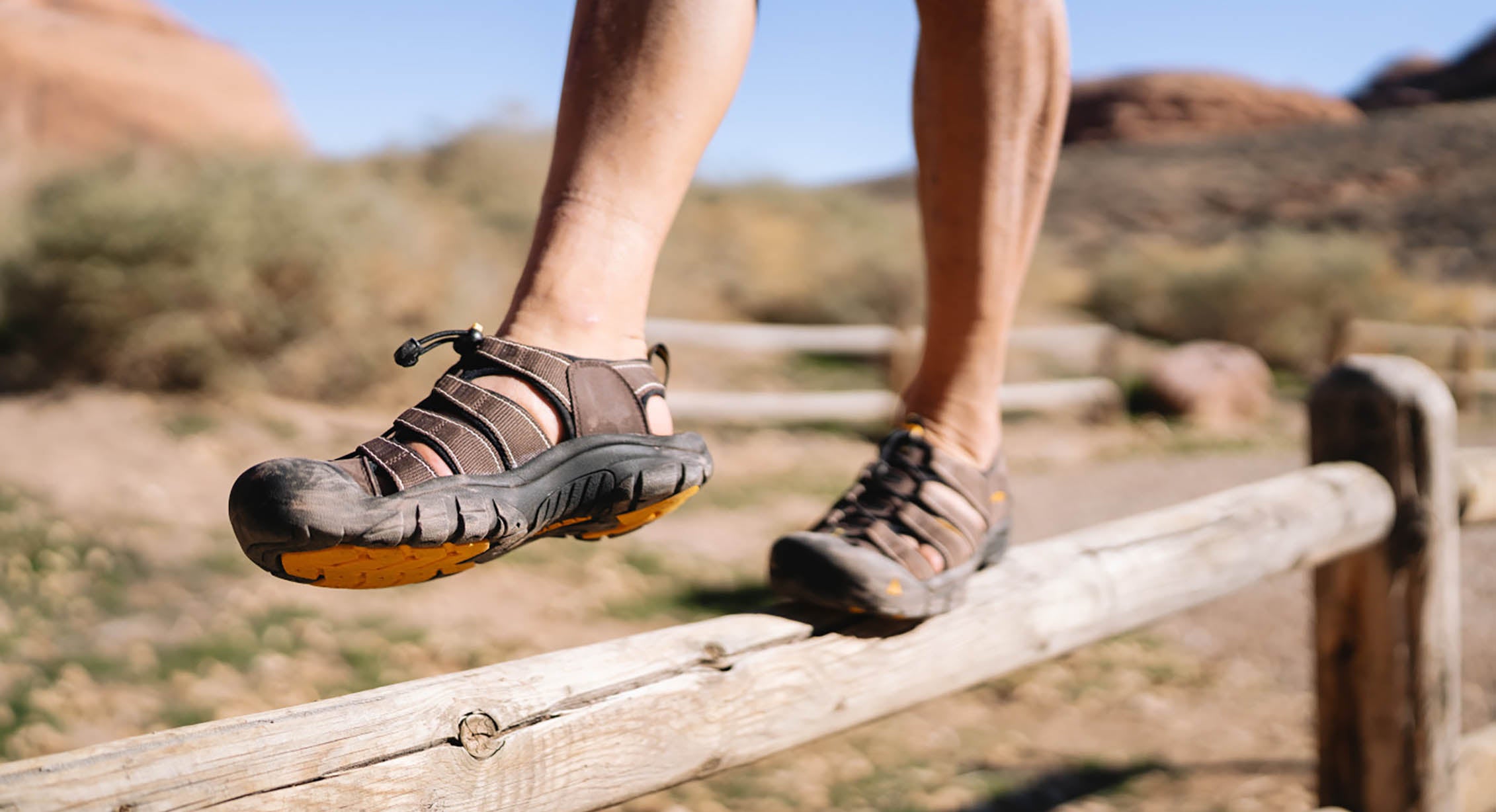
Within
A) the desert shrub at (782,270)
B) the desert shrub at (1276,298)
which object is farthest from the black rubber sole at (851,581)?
the desert shrub at (1276,298)

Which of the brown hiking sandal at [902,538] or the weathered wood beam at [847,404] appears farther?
the weathered wood beam at [847,404]

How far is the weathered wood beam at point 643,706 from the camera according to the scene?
0.66 meters

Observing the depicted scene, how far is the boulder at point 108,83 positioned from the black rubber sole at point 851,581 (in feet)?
38.6

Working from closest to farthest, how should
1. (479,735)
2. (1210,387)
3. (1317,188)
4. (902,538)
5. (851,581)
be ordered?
(479,735) < (851,581) < (902,538) < (1210,387) < (1317,188)

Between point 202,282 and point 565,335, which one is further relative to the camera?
point 202,282

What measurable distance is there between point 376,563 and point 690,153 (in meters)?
0.47

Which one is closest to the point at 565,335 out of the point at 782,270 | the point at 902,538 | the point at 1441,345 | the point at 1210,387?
the point at 902,538

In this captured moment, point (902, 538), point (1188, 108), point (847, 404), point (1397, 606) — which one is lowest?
point (1397, 606)

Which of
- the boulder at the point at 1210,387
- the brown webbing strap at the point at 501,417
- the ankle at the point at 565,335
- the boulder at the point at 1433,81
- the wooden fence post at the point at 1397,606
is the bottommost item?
the wooden fence post at the point at 1397,606

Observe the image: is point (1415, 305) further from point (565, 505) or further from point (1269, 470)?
point (565, 505)

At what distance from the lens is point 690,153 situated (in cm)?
98

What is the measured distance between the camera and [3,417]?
15.8 ft

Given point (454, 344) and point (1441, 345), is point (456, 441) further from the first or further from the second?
point (1441, 345)

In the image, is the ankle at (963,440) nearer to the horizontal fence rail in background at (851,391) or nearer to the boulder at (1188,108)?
the horizontal fence rail in background at (851,391)
